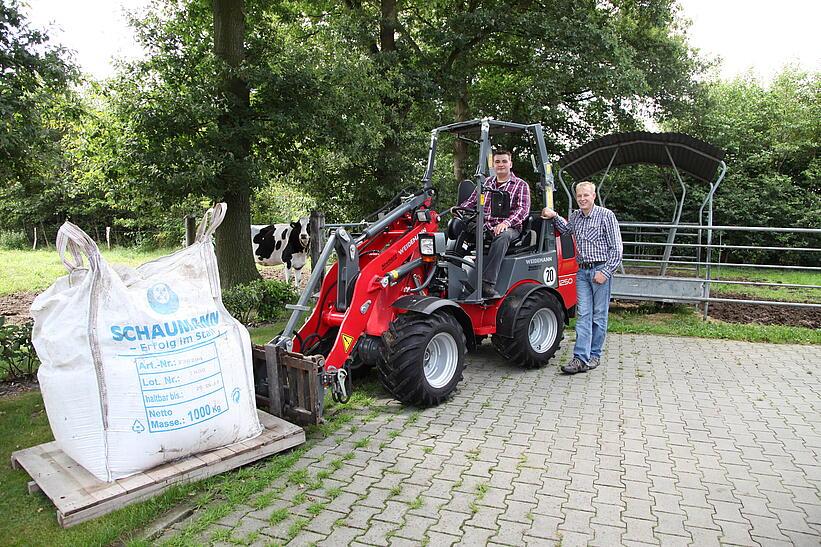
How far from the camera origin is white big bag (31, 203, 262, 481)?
333 cm

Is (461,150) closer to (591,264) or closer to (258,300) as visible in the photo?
(258,300)

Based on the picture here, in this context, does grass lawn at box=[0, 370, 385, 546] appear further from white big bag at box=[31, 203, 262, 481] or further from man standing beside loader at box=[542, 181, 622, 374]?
man standing beside loader at box=[542, 181, 622, 374]

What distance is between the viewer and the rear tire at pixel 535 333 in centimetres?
600

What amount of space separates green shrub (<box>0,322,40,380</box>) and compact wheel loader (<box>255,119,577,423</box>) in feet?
9.27

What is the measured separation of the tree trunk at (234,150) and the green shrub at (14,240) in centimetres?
1986

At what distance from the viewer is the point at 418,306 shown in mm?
5016

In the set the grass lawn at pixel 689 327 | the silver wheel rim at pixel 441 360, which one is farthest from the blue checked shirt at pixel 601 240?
the grass lawn at pixel 689 327

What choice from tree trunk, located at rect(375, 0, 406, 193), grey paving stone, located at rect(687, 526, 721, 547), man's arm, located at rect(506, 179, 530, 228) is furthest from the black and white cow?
grey paving stone, located at rect(687, 526, 721, 547)

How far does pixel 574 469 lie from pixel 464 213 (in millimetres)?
3060

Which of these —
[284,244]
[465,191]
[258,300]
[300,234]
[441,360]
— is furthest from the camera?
[284,244]

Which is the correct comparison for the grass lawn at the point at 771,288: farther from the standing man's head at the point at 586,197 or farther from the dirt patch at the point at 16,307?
the dirt patch at the point at 16,307

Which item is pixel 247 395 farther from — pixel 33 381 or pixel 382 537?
pixel 33 381

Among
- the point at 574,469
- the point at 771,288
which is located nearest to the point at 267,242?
the point at 574,469

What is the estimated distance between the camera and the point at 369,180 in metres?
11.8
